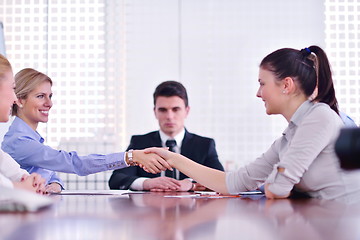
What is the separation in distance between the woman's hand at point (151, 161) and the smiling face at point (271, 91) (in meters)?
0.64

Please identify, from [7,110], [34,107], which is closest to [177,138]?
[34,107]

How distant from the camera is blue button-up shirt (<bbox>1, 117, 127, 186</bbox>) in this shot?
2600 mm

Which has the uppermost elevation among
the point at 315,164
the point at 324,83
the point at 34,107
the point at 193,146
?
the point at 324,83

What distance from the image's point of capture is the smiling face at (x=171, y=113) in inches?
137

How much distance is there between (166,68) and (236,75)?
2.04 ft

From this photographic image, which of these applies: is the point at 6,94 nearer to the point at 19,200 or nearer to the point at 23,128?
the point at 23,128

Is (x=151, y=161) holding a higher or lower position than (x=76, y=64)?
lower

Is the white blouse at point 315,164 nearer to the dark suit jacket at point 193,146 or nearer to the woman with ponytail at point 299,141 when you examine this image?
the woman with ponytail at point 299,141

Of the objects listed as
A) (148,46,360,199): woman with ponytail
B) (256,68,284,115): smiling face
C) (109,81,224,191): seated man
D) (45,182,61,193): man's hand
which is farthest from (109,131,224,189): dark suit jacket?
(256,68,284,115): smiling face

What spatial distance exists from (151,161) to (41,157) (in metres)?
0.55

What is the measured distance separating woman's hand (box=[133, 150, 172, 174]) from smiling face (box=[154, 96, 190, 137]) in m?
0.71

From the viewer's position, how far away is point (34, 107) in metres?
2.81

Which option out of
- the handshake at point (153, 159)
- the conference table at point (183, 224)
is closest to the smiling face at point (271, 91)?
the handshake at point (153, 159)

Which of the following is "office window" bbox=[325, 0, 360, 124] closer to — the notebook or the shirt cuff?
the shirt cuff
